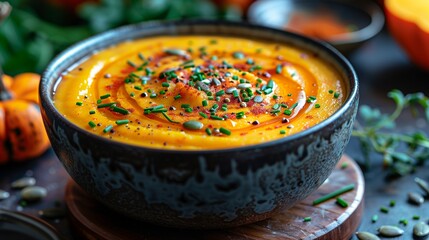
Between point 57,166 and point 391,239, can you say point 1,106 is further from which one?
point 391,239

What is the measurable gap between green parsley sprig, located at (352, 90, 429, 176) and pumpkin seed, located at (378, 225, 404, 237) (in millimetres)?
321

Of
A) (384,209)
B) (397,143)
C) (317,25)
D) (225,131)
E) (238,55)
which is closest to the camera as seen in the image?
(225,131)

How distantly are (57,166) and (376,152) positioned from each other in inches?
43.7

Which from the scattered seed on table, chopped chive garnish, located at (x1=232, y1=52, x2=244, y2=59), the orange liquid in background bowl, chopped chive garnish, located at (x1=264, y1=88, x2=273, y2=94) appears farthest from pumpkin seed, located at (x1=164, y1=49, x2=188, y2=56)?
the orange liquid in background bowl

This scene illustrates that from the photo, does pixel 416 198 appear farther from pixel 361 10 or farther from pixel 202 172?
pixel 361 10

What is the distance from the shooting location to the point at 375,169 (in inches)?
82.4

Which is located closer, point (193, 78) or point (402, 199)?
point (193, 78)

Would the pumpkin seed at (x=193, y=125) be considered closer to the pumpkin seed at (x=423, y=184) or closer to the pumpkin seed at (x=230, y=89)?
the pumpkin seed at (x=230, y=89)

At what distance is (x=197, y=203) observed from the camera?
1.45 metres

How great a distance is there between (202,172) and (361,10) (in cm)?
195

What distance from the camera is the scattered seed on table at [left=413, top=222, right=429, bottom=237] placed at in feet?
5.70

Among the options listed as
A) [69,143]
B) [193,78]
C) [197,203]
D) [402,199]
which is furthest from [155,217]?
[402,199]

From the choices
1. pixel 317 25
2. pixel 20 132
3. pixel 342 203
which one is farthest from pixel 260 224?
pixel 317 25

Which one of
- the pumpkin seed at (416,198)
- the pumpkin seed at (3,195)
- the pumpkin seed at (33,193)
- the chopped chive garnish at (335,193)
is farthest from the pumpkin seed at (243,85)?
the pumpkin seed at (3,195)
